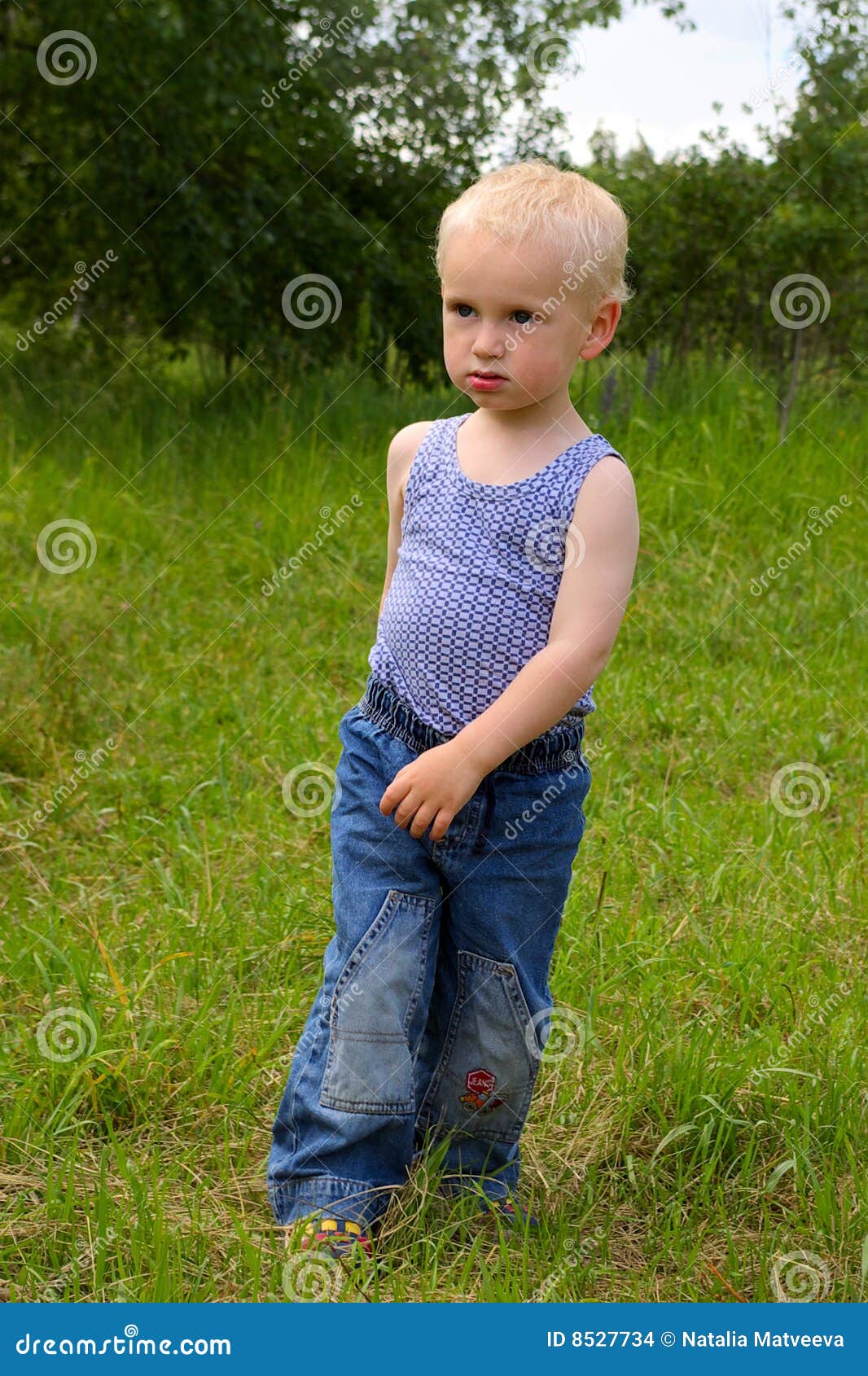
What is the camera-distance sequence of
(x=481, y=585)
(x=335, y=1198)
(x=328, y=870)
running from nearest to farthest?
(x=481, y=585) → (x=335, y=1198) → (x=328, y=870)

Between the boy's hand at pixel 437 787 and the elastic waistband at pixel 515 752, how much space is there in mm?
101

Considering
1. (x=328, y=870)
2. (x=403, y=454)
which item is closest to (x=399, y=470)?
(x=403, y=454)

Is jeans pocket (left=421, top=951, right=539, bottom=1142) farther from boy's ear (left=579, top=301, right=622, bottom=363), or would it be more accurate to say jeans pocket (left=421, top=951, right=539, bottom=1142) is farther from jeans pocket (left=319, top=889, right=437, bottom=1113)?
boy's ear (left=579, top=301, right=622, bottom=363)

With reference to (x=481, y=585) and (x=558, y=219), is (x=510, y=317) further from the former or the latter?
(x=481, y=585)

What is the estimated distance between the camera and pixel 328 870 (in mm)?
3133

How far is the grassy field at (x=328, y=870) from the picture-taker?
2.08m

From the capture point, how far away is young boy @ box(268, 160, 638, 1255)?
1821mm

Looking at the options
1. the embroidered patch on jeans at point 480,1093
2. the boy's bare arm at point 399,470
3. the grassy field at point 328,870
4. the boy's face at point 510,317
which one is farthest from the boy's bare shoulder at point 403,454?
the grassy field at point 328,870

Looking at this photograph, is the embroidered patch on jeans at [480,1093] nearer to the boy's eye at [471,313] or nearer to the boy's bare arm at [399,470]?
the boy's bare arm at [399,470]

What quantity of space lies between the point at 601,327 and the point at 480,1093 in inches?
44.5

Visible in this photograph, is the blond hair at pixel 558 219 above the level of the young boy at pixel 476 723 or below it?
above

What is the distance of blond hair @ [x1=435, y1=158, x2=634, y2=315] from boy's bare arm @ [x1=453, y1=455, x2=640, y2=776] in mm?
271

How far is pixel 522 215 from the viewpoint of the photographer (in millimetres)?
1800

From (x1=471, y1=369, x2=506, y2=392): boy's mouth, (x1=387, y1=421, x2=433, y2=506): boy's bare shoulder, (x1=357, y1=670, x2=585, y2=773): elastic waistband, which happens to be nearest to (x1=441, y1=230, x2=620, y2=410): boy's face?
(x1=471, y1=369, x2=506, y2=392): boy's mouth
